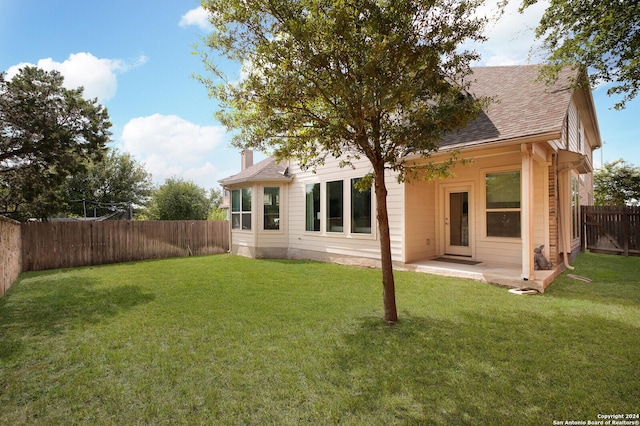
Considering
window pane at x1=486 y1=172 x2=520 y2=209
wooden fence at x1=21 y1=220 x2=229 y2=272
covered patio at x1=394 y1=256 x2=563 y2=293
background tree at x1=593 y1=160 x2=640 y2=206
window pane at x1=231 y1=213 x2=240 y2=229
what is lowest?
covered patio at x1=394 y1=256 x2=563 y2=293

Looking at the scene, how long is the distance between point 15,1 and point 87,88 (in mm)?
2617

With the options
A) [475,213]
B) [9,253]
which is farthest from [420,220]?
[9,253]

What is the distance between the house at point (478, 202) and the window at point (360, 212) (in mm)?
31

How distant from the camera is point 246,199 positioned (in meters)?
12.1

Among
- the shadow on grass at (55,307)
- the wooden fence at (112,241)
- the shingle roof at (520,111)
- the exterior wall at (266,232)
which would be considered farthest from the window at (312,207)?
the shadow on grass at (55,307)

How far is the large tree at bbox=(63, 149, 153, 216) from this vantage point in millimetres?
23781

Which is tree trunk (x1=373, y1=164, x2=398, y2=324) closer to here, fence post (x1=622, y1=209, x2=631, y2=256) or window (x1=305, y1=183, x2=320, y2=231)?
window (x1=305, y1=183, x2=320, y2=231)

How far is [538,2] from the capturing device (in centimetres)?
573

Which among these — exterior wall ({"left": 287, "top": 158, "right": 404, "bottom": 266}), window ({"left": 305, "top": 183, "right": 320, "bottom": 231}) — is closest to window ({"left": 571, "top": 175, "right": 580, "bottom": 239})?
exterior wall ({"left": 287, "top": 158, "right": 404, "bottom": 266})

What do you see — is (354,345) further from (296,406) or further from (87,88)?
(87,88)

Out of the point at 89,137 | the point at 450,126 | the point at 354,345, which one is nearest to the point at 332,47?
the point at 450,126

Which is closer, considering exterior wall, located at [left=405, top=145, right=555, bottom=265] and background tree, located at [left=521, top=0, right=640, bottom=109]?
background tree, located at [left=521, top=0, right=640, bottom=109]

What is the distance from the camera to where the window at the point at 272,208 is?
37.8 ft

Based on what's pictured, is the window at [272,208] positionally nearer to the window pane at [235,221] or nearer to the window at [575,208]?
the window pane at [235,221]
